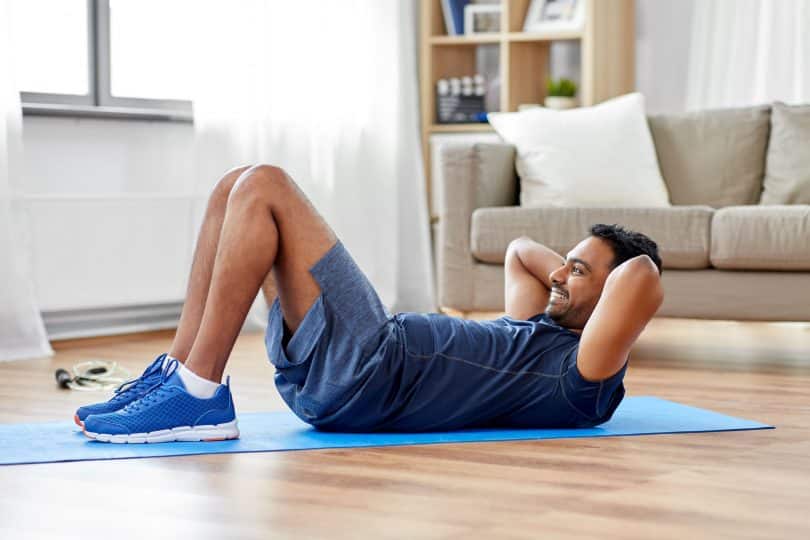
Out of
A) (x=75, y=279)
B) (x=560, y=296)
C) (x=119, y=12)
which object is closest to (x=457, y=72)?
(x=119, y=12)

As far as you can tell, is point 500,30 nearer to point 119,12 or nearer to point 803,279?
point 119,12

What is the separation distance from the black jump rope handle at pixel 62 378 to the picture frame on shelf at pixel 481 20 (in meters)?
2.79

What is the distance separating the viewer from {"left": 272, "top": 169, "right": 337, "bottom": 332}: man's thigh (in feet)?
7.77

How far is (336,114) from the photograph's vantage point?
203 inches

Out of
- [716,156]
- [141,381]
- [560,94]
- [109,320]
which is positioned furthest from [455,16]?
[141,381]

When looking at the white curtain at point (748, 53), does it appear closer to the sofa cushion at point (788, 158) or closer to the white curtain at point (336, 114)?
the sofa cushion at point (788, 158)

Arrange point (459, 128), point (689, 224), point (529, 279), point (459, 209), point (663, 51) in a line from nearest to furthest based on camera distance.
Result: point (529, 279) → point (689, 224) → point (459, 209) → point (459, 128) → point (663, 51)

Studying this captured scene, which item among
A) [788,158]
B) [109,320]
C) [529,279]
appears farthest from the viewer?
[109,320]

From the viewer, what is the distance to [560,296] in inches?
101

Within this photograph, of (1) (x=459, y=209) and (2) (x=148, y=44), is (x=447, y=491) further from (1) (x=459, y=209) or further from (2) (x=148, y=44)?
(2) (x=148, y=44)

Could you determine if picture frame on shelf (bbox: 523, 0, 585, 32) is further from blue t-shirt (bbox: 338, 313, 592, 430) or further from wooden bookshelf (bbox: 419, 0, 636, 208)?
blue t-shirt (bbox: 338, 313, 592, 430)

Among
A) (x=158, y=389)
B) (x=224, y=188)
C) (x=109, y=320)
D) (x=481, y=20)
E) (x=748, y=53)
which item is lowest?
(x=109, y=320)

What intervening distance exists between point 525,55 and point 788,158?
1.55m

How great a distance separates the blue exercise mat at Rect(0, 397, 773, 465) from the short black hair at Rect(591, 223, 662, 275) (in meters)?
0.35
